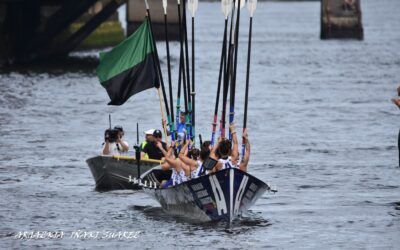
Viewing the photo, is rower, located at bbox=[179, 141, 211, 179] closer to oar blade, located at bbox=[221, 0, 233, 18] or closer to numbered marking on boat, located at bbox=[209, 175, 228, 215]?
numbered marking on boat, located at bbox=[209, 175, 228, 215]

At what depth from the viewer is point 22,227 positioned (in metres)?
29.1

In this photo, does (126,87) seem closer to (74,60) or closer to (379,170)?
(379,170)

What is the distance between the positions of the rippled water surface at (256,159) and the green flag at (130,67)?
2.87 m

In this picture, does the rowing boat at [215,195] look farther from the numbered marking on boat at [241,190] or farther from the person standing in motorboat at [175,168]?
the person standing in motorboat at [175,168]

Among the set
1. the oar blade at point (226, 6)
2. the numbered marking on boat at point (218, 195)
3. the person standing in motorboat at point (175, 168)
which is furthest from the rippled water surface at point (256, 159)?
the oar blade at point (226, 6)

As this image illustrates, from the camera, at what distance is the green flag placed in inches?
1254

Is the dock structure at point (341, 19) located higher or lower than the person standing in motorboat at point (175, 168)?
lower

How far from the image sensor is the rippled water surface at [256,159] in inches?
1109

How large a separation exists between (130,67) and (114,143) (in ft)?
9.80

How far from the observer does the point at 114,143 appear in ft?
112

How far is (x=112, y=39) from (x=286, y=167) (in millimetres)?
74934

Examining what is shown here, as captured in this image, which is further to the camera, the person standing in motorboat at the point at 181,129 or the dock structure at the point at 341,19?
the dock structure at the point at 341,19

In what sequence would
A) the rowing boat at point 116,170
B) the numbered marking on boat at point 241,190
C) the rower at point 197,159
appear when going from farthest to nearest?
the rowing boat at point 116,170, the rower at point 197,159, the numbered marking on boat at point 241,190

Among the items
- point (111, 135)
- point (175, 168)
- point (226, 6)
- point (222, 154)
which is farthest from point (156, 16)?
point (222, 154)
